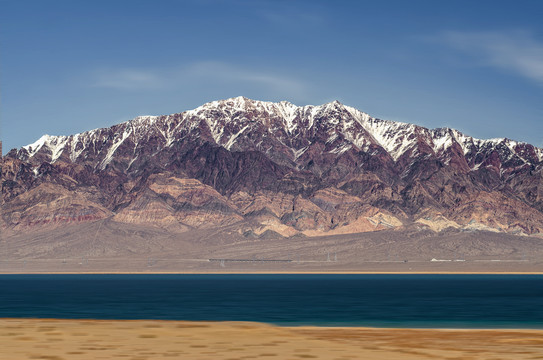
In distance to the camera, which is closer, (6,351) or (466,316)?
(6,351)

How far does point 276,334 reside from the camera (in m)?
57.8

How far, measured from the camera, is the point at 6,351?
1811 inches

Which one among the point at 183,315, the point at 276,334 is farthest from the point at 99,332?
the point at 183,315

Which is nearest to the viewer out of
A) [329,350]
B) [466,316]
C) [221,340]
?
[329,350]

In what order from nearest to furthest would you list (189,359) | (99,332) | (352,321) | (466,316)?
(189,359), (99,332), (352,321), (466,316)

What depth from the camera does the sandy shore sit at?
45.5 m

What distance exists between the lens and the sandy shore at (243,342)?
4553 cm

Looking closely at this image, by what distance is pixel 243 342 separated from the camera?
52188 mm

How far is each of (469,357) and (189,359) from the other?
49.8ft

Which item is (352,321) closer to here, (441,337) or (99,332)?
(441,337)

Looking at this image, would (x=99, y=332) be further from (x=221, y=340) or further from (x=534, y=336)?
(x=534, y=336)

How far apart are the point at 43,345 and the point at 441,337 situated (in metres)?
26.4

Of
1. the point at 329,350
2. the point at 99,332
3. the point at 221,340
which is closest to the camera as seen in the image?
the point at 329,350

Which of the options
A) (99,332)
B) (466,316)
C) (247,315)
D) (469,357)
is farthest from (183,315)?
(469,357)
